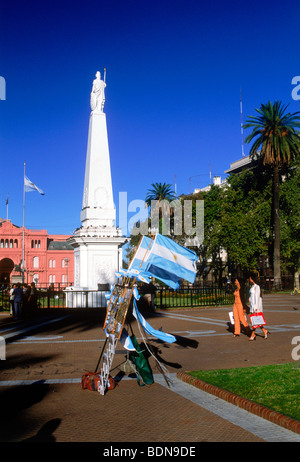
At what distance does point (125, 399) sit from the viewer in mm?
7188

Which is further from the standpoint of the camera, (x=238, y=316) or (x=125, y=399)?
(x=238, y=316)

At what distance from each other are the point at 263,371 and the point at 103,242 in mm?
16317

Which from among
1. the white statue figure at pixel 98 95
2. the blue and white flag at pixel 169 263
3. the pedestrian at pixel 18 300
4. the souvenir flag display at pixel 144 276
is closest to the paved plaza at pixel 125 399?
the souvenir flag display at pixel 144 276

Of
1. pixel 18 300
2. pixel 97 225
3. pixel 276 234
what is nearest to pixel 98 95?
pixel 97 225

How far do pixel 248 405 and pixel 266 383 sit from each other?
1.19 metres

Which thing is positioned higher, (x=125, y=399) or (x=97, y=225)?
(x=97, y=225)

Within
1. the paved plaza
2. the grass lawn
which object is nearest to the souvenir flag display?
the paved plaza

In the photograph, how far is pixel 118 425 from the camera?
19.3ft

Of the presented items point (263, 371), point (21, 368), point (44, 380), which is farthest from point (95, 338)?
point (263, 371)

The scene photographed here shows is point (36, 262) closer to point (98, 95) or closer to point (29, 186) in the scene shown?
point (29, 186)

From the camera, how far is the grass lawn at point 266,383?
640 cm

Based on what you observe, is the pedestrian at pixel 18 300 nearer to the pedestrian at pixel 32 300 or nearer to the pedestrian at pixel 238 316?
the pedestrian at pixel 32 300

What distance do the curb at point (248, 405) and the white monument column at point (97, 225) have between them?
632 inches

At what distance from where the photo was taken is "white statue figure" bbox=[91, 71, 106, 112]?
25469mm
